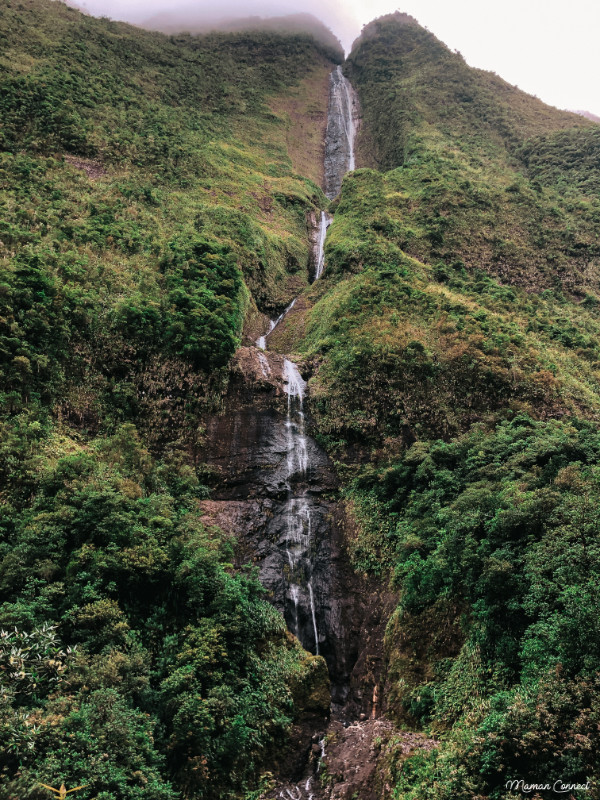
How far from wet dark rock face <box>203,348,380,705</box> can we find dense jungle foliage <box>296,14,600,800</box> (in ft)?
3.71

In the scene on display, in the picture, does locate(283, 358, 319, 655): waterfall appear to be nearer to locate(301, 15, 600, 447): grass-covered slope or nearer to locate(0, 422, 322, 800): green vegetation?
locate(301, 15, 600, 447): grass-covered slope

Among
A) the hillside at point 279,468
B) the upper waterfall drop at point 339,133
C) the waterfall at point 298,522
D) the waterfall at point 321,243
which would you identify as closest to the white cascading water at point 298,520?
the waterfall at point 298,522

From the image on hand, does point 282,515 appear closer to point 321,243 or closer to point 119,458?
point 119,458

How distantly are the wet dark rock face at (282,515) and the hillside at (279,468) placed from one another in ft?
0.33

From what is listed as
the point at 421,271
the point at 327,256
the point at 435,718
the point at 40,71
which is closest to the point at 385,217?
the point at 327,256

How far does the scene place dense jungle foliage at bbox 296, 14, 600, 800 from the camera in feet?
28.3

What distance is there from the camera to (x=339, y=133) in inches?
2549

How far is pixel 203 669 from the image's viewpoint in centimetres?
1166

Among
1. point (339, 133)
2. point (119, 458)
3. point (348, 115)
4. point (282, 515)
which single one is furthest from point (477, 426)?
point (348, 115)

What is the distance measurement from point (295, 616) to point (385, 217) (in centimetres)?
3086

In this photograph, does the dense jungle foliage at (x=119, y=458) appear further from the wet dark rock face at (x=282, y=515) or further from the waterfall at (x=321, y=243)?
the waterfall at (x=321, y=243)

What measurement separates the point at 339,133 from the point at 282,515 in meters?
62.7

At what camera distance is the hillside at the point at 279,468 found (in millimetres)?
9531

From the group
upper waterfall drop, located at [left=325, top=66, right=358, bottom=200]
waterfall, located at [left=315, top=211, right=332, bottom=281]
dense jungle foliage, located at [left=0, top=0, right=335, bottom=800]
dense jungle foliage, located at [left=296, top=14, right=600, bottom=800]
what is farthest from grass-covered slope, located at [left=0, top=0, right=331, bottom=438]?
upper waterfall drop, located at [left=325, top=66, right=358, bottom=200]
